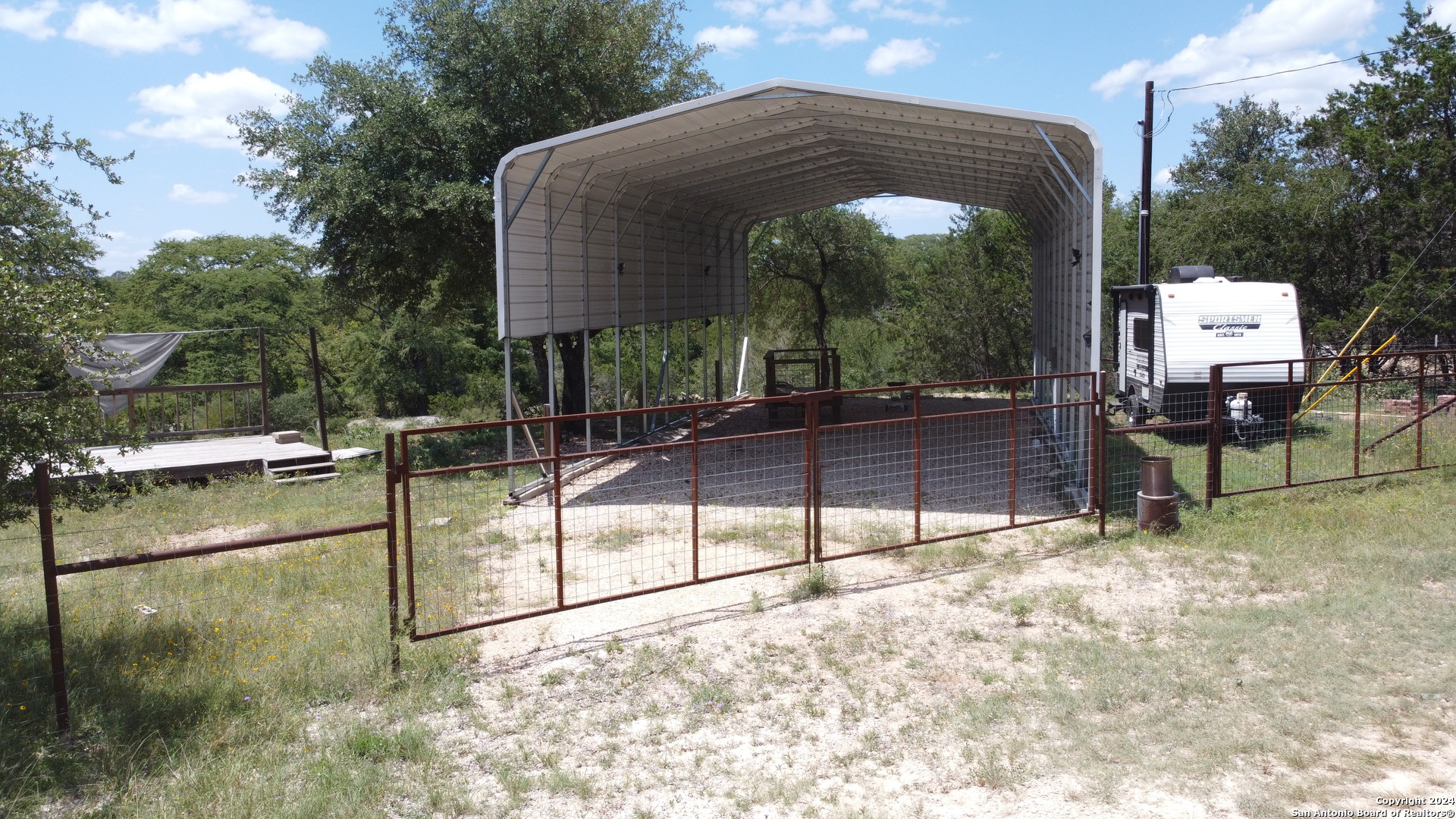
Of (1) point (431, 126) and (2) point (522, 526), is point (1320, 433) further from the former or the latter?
(1) point (431, 126)

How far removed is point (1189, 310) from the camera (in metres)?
14.1

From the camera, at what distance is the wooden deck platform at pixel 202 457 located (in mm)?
13594

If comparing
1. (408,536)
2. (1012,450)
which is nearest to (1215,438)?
(1012,450)

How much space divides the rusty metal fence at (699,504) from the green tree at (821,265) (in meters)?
13.7

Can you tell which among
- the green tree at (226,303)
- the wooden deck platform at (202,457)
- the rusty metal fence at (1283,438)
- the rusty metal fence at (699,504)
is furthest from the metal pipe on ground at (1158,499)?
the green tree at (226,303)

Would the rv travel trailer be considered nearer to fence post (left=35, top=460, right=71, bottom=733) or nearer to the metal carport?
the metal carport

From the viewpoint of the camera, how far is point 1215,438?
366 inches

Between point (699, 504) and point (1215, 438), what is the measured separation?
5315 mm

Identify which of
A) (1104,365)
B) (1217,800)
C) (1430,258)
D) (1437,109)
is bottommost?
(1217,800)

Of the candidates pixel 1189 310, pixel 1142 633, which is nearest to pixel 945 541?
pixel 1142 633

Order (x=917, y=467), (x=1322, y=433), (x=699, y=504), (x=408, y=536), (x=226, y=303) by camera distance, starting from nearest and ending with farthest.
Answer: (x=408, y=536)
(x=917, y=467)
(x=699, y=504)
(x=1322, y=433)
(x=226, y=303)

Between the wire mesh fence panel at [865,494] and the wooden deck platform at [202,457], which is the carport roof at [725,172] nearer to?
the wire mesh fence panel at [865,494]

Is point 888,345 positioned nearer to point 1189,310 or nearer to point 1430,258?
point 1430,258

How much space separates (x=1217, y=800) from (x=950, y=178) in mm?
13809
